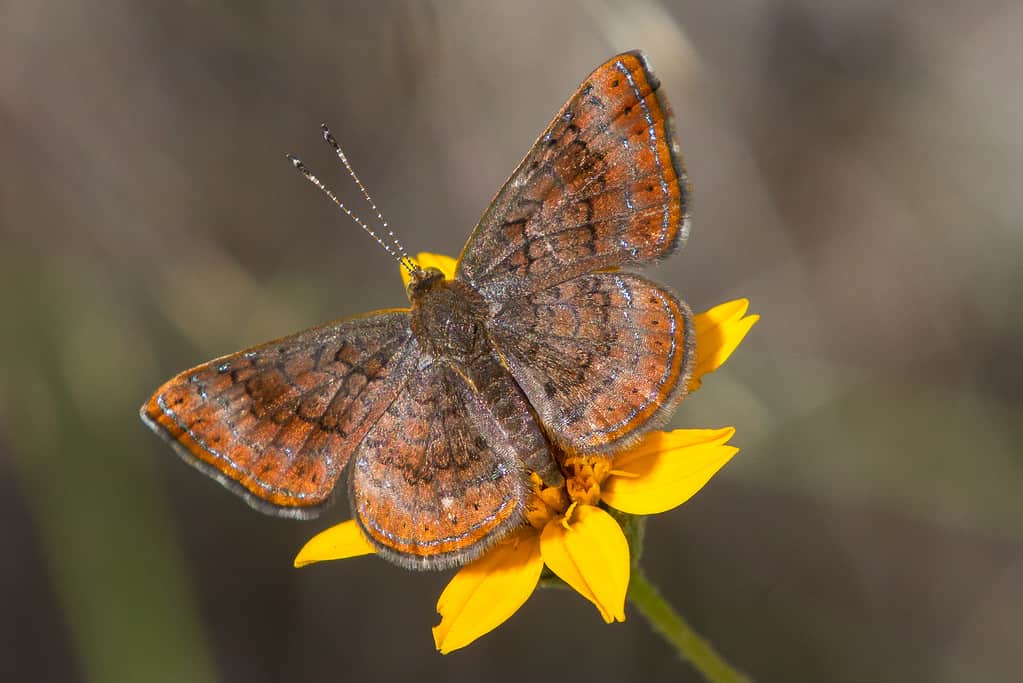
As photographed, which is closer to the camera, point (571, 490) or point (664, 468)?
point (664, 468)

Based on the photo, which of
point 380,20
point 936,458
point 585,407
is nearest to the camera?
point 585,407

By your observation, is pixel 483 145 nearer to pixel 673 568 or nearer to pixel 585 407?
pixel 673 568

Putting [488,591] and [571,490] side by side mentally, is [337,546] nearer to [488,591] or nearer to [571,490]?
[488,591]

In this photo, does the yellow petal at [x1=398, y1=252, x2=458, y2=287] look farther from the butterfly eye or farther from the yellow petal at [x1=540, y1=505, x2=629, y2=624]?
the yellow petal at [x1=540, y1=505, x2=629, y2=624]

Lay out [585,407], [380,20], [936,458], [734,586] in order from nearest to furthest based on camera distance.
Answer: [585,407], [936,458], [734,586], [380,20]

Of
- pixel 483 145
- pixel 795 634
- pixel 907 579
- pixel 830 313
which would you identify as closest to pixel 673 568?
pixel 795 634

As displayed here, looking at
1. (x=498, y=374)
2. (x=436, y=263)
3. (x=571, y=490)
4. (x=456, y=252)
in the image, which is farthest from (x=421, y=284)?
(x=456, y=252)

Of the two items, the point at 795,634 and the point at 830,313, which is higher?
the point at 830,313
